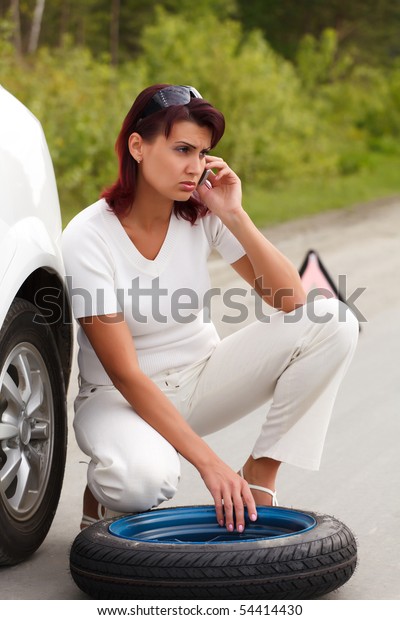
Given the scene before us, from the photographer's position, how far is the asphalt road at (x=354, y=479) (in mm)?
3846

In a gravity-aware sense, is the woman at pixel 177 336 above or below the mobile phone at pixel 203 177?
below

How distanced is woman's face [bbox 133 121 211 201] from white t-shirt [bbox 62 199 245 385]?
0.61 ft

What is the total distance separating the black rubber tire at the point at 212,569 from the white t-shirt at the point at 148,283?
0.79 m

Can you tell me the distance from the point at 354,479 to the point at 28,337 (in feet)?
5.80

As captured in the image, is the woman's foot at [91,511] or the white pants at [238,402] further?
the woman's foot at [91,511]

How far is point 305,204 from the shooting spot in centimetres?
1576

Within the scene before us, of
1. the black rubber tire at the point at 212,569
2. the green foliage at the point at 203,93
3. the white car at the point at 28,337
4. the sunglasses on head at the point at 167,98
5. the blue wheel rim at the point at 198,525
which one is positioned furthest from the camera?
the green foliage at the point at 203,93

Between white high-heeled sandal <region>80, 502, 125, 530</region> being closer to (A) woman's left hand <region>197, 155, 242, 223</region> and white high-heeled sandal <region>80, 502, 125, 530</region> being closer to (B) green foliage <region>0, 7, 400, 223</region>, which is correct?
(A) woman's left hand <region>197, 155, 242, 223</region>

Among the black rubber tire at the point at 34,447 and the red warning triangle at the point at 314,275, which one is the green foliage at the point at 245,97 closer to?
the red warning triangle at the point at 314,275

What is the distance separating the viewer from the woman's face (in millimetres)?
3977

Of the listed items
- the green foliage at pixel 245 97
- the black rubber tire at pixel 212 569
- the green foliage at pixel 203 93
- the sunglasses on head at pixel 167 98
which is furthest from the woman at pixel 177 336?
the green foliage at pixel 245 97

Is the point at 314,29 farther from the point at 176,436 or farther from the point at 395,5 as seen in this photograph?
the point at 176,436

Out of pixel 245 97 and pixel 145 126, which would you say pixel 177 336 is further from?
pixel 245 97

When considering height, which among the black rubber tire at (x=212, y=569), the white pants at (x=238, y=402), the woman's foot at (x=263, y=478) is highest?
the white pants at (x=238, y=402)
